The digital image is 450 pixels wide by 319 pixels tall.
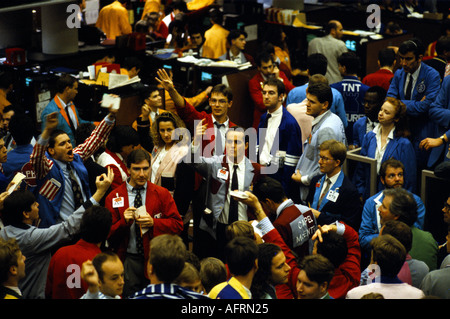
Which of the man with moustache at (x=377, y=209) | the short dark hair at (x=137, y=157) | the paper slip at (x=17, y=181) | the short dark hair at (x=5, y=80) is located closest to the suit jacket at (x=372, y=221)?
the man with moustache at (x=377, y=209)

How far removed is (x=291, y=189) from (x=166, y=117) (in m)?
1.31

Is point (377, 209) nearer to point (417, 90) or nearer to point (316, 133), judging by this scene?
point (316, 133)

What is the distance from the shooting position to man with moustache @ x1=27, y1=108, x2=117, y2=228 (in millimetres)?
4535

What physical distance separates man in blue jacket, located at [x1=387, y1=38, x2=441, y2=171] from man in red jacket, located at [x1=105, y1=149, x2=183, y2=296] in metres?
2.56

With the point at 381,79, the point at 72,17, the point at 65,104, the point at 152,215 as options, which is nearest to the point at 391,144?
the point at 381,79

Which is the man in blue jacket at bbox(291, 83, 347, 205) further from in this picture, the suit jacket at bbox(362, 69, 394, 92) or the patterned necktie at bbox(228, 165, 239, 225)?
the suit jacket at bbox(362, 69, 394, 92)

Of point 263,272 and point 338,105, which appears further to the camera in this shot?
point 338,105

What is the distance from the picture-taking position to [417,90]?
235 inches

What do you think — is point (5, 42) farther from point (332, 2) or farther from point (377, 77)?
point (332, 2)

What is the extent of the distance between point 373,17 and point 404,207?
7.33 meters

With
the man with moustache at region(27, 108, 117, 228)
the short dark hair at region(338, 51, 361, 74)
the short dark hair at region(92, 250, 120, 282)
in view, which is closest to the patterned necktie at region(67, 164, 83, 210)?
the man with moustache at region(27, 108, 117, 228)

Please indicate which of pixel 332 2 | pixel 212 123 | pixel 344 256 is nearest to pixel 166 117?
pixel 212 123

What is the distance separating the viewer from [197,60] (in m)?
8.12

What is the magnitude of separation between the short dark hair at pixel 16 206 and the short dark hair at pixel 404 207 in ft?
7.62
